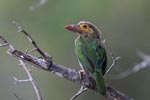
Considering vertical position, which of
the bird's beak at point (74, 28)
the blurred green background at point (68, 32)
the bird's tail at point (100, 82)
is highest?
the bird's beak at point (74, 28)

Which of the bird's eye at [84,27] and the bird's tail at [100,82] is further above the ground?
the bird's eye at [84,27]

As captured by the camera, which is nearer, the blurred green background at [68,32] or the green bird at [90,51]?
the green bird at [90,51]

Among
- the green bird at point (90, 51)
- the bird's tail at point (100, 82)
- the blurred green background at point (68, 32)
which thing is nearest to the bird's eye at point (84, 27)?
the green bird at point (90, 51)

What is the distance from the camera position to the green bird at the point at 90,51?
180 inches

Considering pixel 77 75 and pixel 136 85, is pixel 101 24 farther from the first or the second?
pixel 77 75

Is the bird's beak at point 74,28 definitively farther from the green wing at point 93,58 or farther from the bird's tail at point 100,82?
the bird's tail at point 100,82

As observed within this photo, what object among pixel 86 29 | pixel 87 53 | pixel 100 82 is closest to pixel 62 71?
pixel 100 82

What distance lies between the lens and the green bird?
15.0 ft

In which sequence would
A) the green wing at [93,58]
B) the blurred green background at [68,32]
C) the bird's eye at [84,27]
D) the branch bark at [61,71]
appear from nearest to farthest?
1. the branch bark at [61,71]
2. the green wing at [93,58]
3. the bird's eye at [84,27]
4. the blurred green background at [68,32]

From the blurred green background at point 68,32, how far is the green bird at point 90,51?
17.2ft

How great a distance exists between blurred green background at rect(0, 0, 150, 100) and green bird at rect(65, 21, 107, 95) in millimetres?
5228

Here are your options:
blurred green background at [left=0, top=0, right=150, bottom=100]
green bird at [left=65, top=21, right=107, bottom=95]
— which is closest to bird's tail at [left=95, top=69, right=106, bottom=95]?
green bird at [left=65, top=21, right=107, bottom=95]

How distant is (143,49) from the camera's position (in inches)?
412

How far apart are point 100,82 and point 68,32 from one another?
6299 millimetres
